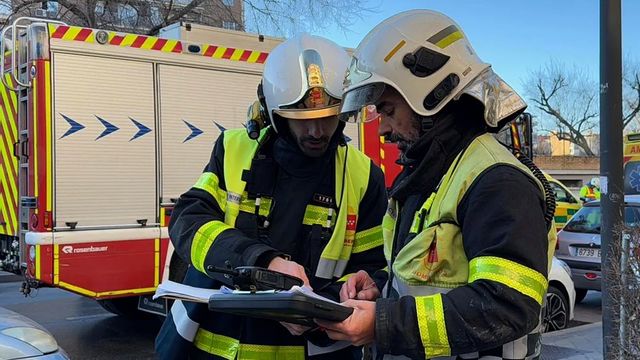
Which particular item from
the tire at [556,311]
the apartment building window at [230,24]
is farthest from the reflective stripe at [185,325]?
the apartment building window at [230,24]

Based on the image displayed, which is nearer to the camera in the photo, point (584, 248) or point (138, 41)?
point (138, 41)

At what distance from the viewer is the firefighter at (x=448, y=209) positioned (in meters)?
1.38

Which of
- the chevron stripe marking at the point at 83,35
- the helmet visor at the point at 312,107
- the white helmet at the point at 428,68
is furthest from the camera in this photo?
the chevron stripe marking at the point at 83,35

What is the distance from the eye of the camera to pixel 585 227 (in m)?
9.20

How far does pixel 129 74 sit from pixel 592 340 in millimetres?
4963

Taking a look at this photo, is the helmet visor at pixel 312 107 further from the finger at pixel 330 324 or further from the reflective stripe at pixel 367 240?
the finger at pixel 330 324

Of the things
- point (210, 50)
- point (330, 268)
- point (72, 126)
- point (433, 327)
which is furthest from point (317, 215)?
point (210, 50)

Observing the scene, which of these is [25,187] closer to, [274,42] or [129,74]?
[129,74]

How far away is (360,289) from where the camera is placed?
79.3 inches

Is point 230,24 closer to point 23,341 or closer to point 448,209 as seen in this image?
point 23,341

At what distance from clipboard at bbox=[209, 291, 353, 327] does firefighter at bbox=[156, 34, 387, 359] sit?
0.51 m

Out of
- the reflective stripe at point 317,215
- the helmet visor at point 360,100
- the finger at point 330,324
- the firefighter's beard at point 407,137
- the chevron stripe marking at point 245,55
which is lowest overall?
the finger at point 330,324

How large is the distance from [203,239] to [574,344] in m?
4.96

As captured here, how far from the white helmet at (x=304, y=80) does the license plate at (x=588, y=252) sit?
24.6 ft
